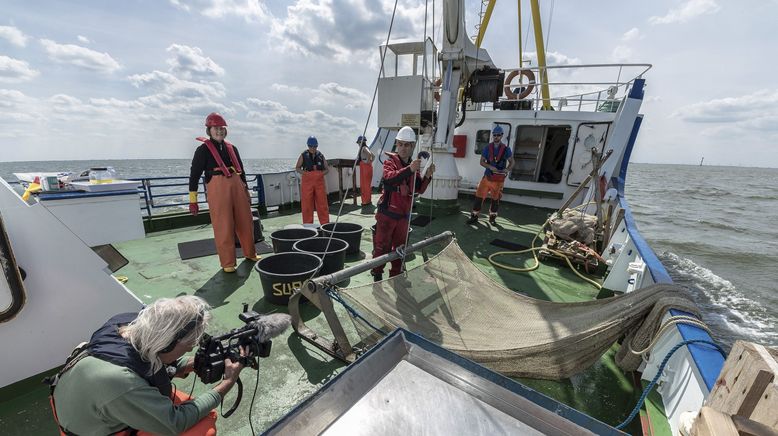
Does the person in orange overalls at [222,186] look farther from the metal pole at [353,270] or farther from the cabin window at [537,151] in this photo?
the cabin window at [537,151]

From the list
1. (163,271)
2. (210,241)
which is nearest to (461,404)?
(163,271)

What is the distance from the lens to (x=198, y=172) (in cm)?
392

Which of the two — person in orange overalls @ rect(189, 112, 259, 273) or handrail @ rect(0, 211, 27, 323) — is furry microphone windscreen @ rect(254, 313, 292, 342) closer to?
handrail @ rect(0, 211, 27, 323)

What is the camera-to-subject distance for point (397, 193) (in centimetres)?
356

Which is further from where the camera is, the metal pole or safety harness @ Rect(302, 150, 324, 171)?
safety harness @ Rect(302, 150, 324, 171)

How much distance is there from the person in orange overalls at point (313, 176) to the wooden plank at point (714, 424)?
18.0 feet

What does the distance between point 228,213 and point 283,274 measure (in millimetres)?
1248

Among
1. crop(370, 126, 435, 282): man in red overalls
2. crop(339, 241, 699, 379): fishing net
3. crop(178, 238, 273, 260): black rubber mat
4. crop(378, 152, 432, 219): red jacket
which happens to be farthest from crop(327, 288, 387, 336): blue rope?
crop(178, 238, 273, 260): black rubber mat

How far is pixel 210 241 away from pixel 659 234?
15328mm

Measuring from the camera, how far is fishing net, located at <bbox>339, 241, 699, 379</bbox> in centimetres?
210

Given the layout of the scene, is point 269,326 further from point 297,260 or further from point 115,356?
point 297,260

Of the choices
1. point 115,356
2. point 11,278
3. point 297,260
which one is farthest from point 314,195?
point 115,356

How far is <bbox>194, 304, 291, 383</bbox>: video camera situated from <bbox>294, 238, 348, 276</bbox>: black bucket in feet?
7.22

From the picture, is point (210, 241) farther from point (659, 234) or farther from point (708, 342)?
point (659, 234)
